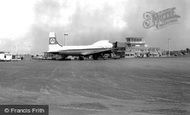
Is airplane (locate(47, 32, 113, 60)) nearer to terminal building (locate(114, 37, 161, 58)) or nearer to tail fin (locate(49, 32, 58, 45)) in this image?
tail fin (locate(49, 32, 58, 45))

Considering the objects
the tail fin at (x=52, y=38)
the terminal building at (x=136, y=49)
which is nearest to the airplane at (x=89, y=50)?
the tail fin at (x=52, y=38)

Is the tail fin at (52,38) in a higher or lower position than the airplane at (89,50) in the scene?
higher

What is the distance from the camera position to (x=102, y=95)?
13227 millimetres

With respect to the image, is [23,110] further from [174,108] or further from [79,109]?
[174,108]

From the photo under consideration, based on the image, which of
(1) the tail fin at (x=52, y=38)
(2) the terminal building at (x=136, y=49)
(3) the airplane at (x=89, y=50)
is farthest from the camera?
(2) the terminal building at (x=136, y=49)

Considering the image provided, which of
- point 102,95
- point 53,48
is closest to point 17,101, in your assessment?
point 102,95

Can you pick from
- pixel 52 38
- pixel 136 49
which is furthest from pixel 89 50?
pixel 136 49

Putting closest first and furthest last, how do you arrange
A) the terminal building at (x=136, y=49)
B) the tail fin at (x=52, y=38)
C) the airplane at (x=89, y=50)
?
the airplane at (x=89, y=50), the tail fin at (x=52, y=38), the terminal building at (x=136, y=49)

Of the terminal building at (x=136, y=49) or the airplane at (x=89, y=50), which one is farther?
the terminal building at (x=136, y=49)

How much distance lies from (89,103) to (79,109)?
1.33 m

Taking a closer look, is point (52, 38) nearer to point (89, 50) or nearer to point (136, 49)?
point (89, 50)

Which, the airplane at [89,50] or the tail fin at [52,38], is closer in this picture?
the airplane at [89,50]

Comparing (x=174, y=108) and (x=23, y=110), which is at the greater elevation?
(x=23, y=110)

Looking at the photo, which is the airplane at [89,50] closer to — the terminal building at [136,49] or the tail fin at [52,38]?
Result: the tail fin at [52,38]
